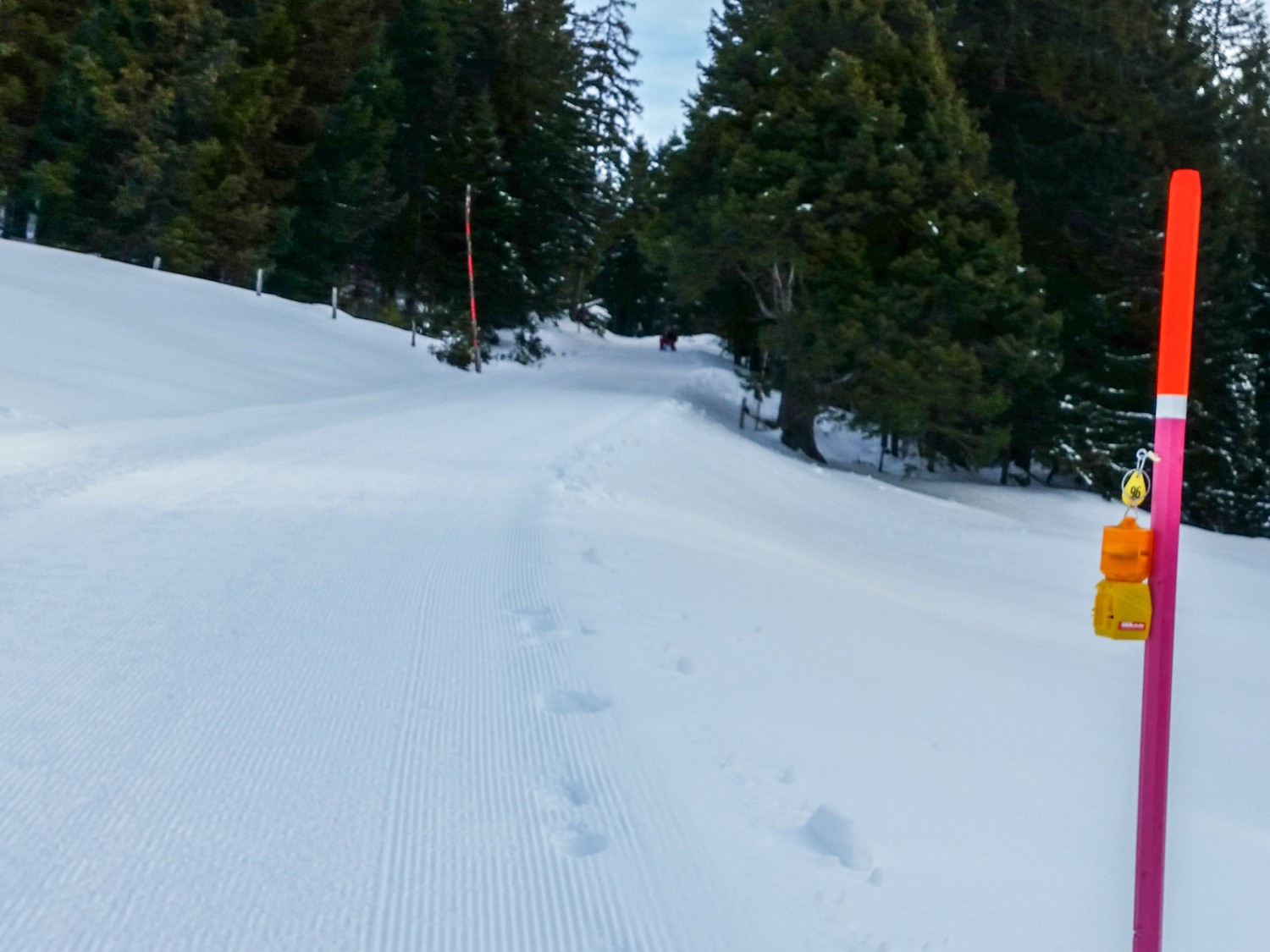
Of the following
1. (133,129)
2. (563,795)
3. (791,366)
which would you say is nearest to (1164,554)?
(563,795)

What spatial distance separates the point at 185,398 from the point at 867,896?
568 inches

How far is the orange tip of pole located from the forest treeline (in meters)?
20.8

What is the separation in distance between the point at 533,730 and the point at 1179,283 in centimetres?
245

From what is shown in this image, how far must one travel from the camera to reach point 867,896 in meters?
3.30

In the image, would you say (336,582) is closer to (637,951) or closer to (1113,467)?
(637,951)

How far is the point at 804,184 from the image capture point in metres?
24.9

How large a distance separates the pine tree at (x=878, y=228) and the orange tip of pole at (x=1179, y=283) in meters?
20.8

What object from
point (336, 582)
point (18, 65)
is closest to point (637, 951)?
point (336, 582)

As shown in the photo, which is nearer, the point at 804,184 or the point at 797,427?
the point at 804,184

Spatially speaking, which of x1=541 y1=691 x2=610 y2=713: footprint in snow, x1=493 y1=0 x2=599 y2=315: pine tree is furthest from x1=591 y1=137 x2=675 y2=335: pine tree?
x1=541 y1=691 x2=610 y2=713: footprint in snow

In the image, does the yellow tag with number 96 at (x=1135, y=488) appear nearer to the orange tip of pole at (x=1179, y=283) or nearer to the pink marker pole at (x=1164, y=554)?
the pink marker pole at (x=1164, y=554)

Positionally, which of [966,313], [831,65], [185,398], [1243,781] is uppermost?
[831,65]

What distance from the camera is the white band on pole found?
10.3 ft

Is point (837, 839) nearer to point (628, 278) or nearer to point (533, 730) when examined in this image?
point (533, 730)
